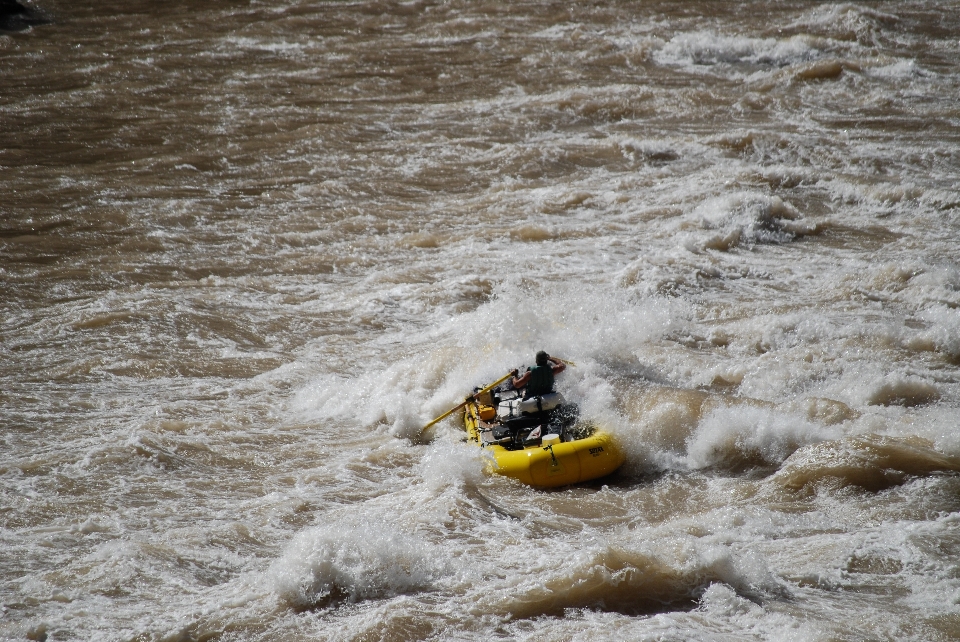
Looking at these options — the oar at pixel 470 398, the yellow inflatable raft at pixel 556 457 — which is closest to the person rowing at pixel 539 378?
the oar at pixel 470 398

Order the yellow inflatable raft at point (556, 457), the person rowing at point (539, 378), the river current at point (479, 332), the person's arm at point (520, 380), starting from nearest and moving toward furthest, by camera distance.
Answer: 1. the river current at point (479, 332)
2. the yellow inflatable raft at point (556, 457)
3. the person rowing at point (539, 378)
4. the person's arm at point (520, 380)

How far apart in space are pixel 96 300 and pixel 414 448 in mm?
5005

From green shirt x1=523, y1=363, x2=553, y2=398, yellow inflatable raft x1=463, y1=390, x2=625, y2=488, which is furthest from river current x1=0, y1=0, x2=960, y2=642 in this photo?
green shirt x1=523, y1=363, x2=553, y2=398

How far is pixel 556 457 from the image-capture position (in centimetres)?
668

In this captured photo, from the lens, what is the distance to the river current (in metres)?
5.37

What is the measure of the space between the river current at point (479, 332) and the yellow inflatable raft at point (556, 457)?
0.52ft


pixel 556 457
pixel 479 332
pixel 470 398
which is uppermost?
pixel 479 332

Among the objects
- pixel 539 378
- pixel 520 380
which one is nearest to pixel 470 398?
pixel 520 380

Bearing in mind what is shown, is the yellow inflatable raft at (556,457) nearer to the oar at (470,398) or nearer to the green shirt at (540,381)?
the green shirt at (540,381)

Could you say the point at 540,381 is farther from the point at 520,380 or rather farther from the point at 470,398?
the point at 470,398

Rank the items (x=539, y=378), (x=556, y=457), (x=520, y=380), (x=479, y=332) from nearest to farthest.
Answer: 1. (x=556, y=457)
2. (x=539, y=378)
3. (x=520, y=380)
4. (x=479, y=332)

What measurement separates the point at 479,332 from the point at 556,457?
2.52m

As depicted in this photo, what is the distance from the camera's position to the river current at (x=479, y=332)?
5367 mm

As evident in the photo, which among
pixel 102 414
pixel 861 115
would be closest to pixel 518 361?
pixel 102 414
